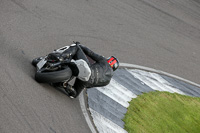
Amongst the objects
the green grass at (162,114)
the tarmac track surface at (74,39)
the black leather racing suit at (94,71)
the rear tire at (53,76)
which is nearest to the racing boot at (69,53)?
the black leather racing suit at (94,71)

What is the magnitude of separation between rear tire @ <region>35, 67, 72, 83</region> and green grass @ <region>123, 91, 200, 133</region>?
1988mm

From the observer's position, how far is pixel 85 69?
5.82 m

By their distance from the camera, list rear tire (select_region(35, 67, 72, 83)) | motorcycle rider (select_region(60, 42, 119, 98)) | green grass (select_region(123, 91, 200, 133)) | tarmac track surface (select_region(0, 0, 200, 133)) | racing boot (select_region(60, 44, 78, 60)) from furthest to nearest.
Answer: green grass (select_region(123, 91, 200, 133)) → racing boot (select_region(60, 44, 78, 60)) → motorcycle rider (select_region(60, 42, 119, 98)) → rear tire (select_region(35, 67, 72, 83)) → tarmac track surface (select_region(0, 0, 200, 133))

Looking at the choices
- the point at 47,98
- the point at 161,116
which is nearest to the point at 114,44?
the point at 161,116

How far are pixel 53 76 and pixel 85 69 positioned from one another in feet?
2.15

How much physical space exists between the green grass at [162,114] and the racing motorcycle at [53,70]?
78.8 inches

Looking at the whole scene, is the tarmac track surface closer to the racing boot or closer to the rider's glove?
the rider's glove

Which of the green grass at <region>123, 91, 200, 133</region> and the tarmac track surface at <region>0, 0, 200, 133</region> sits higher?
the tarmac track surface at <region>0, 0, 200, 133</region>

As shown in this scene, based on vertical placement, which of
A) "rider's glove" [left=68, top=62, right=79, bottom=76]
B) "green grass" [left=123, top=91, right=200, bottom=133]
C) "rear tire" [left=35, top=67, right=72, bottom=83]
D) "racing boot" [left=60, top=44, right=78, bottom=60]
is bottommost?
"green grass" [left=123, top=91, right=200, bottom=133]

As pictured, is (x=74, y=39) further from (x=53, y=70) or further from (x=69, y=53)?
(x=53, y=70)

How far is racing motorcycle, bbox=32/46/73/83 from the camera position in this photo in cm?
564

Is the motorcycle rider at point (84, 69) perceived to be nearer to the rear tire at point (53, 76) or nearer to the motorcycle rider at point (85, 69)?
the motorcycle rider at point (85, 69)

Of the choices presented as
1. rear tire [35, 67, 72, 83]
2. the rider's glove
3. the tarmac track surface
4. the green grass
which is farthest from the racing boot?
the green grass

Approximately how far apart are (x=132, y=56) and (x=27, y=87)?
4.71 meters
